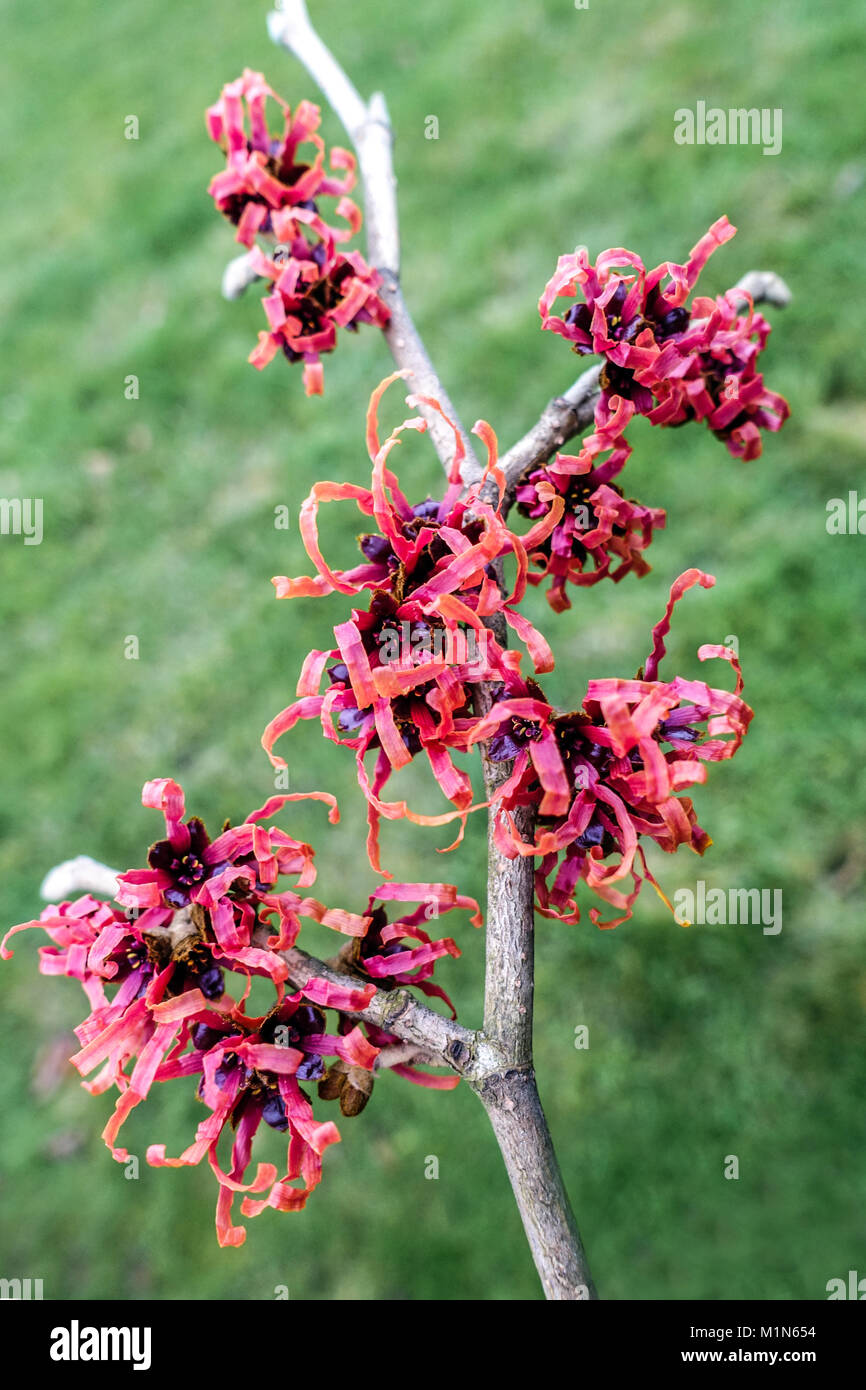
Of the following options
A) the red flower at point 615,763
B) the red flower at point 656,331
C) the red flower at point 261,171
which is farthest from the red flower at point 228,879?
the red flower at point 261,171

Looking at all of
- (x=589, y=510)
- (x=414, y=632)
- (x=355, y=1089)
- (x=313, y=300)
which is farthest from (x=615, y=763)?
(x=313, y=300)

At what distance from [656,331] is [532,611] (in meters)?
2.21

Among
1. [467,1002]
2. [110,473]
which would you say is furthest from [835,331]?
[110,473]

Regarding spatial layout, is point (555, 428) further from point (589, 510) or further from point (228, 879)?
point (228, 879)

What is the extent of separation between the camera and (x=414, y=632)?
3.49 ft

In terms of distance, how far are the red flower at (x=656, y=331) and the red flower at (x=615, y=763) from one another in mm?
272

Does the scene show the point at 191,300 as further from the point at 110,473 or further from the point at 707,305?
the point at 707,305

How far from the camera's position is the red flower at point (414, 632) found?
1002mm

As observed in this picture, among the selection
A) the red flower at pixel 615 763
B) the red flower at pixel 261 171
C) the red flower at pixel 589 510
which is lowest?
the red flower at pixel 615 763

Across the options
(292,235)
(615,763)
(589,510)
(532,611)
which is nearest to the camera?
(615,763)

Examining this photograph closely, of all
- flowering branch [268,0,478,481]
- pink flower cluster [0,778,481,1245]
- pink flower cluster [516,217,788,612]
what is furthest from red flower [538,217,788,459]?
pink flower cluster [0,778,481,1245]

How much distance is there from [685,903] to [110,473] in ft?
10.3

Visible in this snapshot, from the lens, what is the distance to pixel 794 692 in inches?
121

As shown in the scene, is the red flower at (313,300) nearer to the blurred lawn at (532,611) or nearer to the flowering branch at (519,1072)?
the flowering branch at (519,1072)
